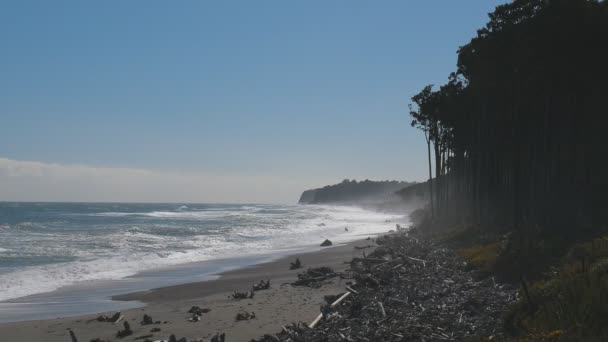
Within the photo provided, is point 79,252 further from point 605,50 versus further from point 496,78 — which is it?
point 605,50

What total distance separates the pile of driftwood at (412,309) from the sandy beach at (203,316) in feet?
3.77

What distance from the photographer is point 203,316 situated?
549 inches

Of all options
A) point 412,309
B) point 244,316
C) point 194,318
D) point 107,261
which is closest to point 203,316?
point 194,318

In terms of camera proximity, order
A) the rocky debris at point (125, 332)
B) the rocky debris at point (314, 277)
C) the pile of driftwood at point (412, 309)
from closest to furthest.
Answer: the pile of driftwood at point (412, 309), the rocky debris at point (125, 332), the rocky debris at point (314, 277)

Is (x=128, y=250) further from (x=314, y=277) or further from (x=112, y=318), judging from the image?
(x=112, y=318)

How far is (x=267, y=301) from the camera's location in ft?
51.9

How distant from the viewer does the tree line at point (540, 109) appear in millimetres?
21922

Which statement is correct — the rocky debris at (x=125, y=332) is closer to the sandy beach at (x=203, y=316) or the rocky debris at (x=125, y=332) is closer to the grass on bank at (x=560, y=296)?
the sandy beach at (x=203, y=316)

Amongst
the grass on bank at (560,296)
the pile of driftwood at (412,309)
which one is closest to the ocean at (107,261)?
the pile of driftwood at (412,309)

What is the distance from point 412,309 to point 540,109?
66.4 feet

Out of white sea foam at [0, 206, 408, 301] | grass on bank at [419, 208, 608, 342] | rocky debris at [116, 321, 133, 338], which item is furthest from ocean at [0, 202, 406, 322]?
grass on bank at [419, 208, 608, 342]

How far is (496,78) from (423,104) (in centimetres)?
1391

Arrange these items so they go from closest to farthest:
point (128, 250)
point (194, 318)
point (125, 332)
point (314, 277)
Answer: point (125, 332) < point (194, 318) < point (314, 277) < point (128, 250)

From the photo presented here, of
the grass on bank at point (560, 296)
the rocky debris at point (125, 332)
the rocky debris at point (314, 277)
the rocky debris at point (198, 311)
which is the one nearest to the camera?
the grass on bank at point (560, 296)
